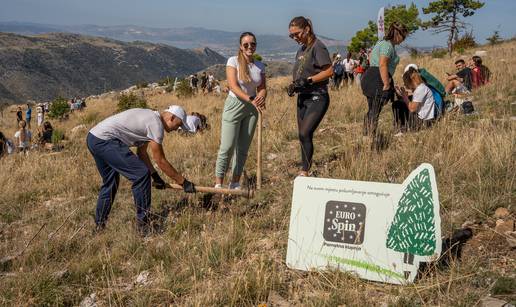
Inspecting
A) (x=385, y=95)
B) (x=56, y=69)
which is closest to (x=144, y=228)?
(x=385, y=95)

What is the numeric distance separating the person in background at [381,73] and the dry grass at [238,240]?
1.38 ft

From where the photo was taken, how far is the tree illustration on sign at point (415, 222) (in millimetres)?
2304

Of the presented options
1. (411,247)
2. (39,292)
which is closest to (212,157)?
(39,292)

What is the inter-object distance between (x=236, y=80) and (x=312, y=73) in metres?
0.74

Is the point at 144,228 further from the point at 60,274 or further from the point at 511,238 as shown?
the point at 511,238

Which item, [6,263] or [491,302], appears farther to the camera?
[6,263]

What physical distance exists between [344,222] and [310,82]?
1952mm

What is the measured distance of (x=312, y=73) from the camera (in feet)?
13.9

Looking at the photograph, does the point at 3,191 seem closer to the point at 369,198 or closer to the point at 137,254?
the point at 137,254

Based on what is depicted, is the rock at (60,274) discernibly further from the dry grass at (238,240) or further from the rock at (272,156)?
the rock at (272,156)

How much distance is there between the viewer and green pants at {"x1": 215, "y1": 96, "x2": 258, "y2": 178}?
4.25 m

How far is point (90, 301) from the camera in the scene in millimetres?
2729

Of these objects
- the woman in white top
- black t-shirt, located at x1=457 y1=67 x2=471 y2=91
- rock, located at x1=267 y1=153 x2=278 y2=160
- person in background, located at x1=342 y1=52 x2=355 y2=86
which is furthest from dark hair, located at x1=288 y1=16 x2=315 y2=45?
person in background, located at x1=342 y1=52 x2=355 y2=86

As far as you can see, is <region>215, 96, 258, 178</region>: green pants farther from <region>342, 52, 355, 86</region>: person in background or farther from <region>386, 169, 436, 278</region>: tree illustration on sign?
<region>342, 52, 355, 86</region>: person in background
